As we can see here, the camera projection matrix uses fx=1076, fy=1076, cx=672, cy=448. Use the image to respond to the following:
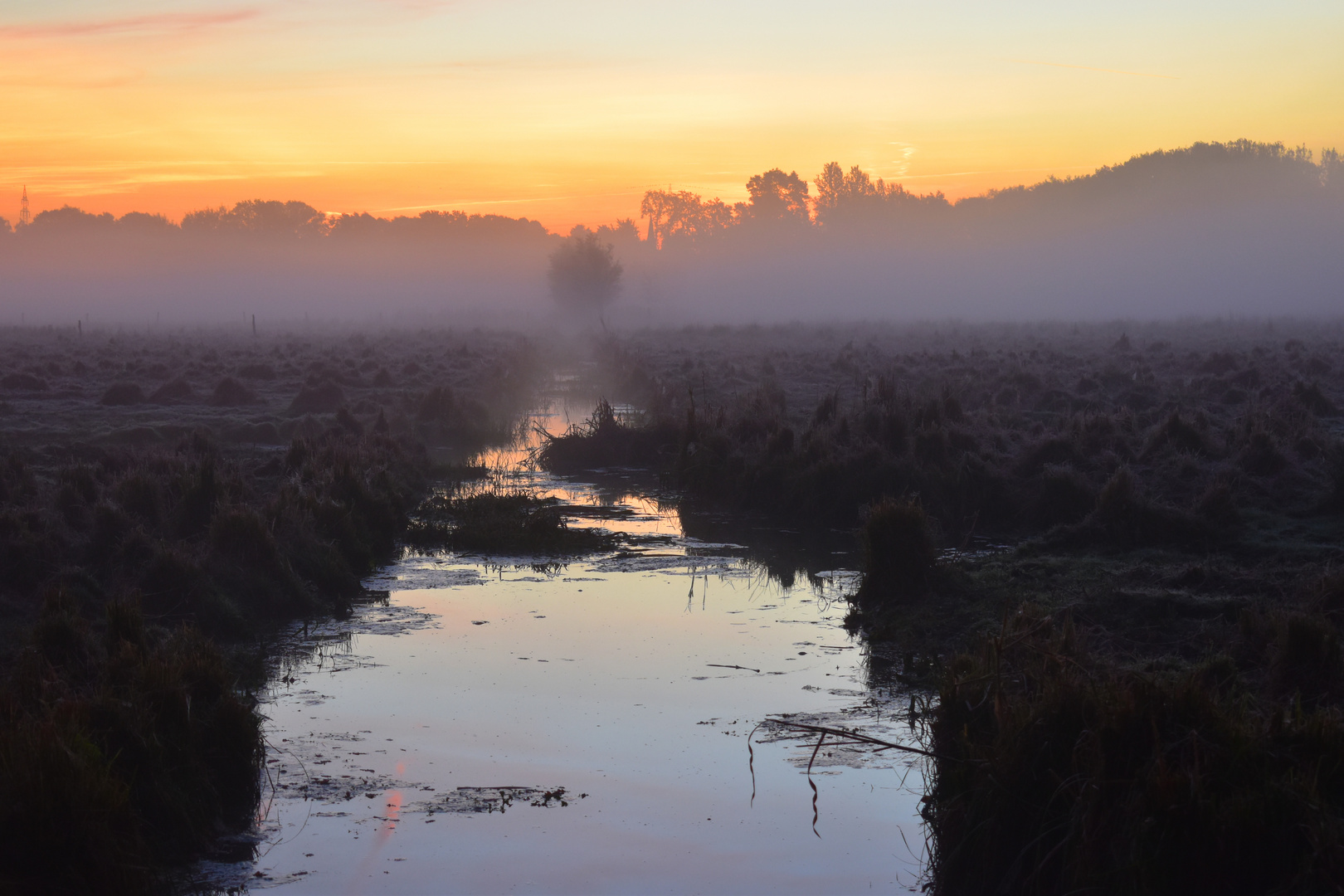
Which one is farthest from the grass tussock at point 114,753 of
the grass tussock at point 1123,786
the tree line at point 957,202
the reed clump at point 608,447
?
the tree line at point 957,202

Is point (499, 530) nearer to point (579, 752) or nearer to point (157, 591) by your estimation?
point (157, 591)

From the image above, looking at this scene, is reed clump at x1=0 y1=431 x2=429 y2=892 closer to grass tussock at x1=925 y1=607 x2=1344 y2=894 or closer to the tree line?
grass tussock at x1=925 y1=607 x2=1344 y2=894

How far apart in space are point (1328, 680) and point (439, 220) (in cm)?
20132

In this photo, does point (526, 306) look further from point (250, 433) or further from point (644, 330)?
point (250, 433)

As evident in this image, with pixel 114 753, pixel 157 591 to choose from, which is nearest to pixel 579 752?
pixel 114 753

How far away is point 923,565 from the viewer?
11.1 metres

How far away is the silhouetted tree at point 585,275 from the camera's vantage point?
97.9 meters

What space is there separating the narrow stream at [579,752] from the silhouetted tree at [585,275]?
86.8m

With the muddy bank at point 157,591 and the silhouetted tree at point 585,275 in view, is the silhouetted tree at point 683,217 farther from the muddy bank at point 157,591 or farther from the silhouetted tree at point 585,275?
the muddy bank at point 157,591

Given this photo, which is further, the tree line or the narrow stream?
the tree line

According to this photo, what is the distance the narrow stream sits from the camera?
232 inches

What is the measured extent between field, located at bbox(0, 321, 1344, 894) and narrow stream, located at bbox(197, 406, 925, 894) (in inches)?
19.9

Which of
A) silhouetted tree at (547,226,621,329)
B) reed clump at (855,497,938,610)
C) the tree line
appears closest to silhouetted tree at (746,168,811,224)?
the tree line

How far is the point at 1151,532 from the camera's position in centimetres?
1256
